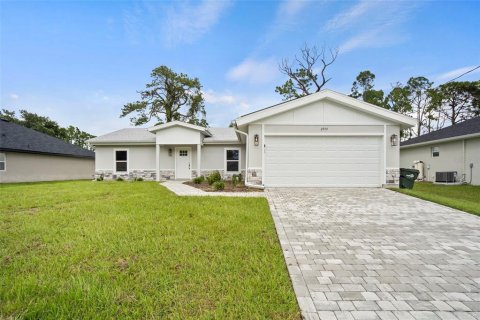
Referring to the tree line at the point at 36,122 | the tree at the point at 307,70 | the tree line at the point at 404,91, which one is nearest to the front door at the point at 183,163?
the tree at the point at 307,70

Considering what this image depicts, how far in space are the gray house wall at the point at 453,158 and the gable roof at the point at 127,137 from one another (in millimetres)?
18422

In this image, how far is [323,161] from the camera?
10.2m

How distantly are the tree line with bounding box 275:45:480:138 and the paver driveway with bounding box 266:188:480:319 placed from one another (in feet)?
66.1

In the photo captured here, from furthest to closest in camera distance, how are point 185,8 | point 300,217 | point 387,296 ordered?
point 185,8
point 300,217
point 387,296

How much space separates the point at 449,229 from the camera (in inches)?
184

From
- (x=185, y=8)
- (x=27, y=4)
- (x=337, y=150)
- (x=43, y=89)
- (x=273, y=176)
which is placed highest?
(x=185, y=8)

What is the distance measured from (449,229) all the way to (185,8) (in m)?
11.5

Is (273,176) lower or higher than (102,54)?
lower

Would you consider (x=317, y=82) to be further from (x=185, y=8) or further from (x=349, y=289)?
(x=349, y=289)

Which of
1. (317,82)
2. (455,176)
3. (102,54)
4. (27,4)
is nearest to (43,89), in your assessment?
(102,54)

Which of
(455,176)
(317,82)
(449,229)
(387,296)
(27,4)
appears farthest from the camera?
(317,82)

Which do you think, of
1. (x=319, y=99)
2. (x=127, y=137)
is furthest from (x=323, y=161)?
(x=127, y=137)

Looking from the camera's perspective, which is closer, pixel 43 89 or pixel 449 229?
pixel 449 229

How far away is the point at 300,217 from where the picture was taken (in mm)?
5469
